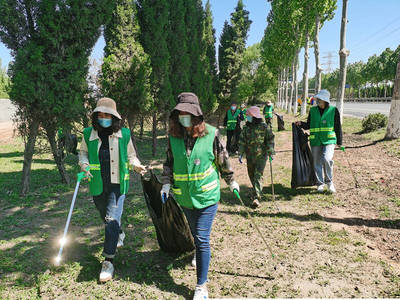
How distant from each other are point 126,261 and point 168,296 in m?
0.91

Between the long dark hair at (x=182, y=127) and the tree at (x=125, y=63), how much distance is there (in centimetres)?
685

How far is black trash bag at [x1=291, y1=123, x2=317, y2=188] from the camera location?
6031 mm

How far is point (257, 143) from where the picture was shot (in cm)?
541

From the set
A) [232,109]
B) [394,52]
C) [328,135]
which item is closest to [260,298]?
[328,135]

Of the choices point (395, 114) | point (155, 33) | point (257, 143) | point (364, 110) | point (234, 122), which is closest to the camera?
point (257, 143)

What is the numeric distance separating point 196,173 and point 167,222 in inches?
38.0

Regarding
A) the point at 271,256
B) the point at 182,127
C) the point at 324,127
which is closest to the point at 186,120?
the point at 182,127

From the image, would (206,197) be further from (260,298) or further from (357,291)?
(357,291)

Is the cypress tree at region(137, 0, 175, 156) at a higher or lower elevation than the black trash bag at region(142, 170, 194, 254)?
higher

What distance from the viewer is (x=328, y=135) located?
5676 mm

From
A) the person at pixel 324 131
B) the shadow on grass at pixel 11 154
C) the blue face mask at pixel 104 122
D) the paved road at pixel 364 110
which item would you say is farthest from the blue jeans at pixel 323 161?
the paved road at pixel 364 110

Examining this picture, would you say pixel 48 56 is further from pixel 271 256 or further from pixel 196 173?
pixel 271 256

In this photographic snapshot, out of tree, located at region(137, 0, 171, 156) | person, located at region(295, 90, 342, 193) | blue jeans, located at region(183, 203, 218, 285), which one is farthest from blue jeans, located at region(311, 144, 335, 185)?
tree, located at region(137, 0, 171, 156)

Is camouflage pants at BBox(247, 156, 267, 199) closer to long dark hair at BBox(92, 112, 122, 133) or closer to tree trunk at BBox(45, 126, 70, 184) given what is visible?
long dark hair at BBox(92, 112, 122, 133)
